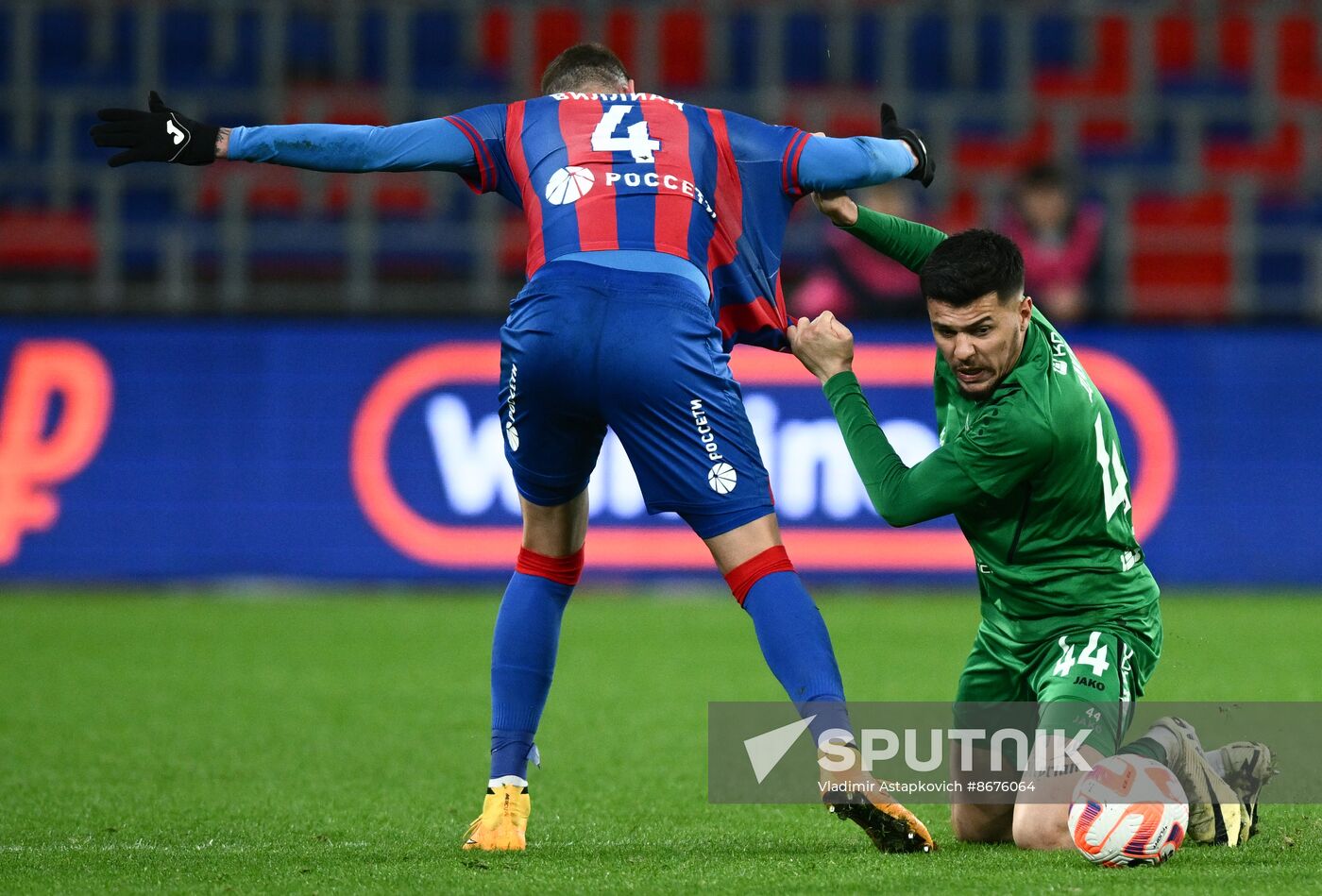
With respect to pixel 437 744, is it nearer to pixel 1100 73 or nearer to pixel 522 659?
pixel 522 659

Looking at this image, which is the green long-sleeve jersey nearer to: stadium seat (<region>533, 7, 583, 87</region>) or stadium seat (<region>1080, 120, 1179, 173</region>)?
stadium seat (<region>1080, 120, 1179, 173</region>)

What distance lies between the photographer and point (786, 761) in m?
5.23

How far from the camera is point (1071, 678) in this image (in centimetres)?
390

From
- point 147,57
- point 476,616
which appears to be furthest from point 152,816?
point 147,57

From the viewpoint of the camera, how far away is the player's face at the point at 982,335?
3896 millimetres

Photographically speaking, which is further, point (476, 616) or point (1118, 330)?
point (1118, 330)

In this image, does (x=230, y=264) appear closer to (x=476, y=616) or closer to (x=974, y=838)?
(x=476, y=616)

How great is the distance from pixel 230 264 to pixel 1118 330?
556 centimetres

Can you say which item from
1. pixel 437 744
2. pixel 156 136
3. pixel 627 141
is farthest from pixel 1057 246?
pixel 156 136

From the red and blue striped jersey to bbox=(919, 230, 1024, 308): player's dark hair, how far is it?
0.37 m

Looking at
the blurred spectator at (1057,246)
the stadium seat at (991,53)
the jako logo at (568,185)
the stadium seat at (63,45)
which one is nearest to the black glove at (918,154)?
the jako logo at (568,185)

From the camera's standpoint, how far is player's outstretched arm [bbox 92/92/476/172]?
12.6 feet

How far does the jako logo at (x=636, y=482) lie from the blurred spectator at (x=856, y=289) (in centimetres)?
27

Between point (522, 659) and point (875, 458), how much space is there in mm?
920
